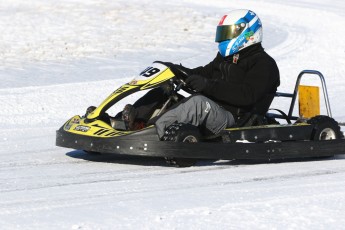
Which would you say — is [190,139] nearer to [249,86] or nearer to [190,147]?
[190,147]

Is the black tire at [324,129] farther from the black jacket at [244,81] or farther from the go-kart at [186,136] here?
the black jacket at [244,81]

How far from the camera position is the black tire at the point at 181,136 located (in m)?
6.92

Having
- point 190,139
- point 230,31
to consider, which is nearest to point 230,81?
point 230,31

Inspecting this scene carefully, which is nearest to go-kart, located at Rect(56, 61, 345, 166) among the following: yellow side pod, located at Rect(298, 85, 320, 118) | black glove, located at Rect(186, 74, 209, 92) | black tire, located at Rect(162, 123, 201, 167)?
black tire, located at Rect(162, 123, 201, 167)

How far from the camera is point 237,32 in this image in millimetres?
7734

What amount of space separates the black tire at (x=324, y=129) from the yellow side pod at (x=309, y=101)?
A: 433 millimetres

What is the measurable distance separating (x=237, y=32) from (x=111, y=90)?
3.87 m

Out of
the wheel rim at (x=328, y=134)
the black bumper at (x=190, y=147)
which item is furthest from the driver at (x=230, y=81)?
the wheel rim at (x=328, y=134)

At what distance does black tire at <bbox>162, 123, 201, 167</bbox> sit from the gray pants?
11 cm

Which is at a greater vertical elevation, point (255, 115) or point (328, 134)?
point (255, 115)

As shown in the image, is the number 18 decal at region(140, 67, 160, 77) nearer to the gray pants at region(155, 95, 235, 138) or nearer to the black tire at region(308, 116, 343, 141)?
the gray pants at region(155, 95, 235, 138)

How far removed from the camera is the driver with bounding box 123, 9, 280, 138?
721cm

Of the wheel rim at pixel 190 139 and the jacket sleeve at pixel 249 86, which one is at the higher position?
the jacket sleeve at pixel 249 86

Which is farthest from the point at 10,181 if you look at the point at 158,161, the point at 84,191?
the point at 158,161
